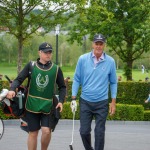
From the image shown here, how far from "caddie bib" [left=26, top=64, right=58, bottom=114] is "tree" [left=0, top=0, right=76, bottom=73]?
1631 cm

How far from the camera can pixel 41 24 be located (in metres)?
25.6

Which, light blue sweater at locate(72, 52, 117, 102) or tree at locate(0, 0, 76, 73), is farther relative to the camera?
tree at locate(0, 0, 76, 73)

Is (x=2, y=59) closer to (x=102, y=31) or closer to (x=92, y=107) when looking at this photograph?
(x=102, y=31)

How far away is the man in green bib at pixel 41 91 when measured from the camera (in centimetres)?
840

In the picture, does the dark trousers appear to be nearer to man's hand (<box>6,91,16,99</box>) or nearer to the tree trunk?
man's hand (<box>6,91,16,99</box>)

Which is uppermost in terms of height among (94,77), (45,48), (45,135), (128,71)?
(45,48)

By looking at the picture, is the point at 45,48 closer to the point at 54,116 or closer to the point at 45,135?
the point at 54,116

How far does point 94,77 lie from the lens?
29.6ft

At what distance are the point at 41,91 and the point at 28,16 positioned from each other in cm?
1799

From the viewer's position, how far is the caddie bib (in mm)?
8391

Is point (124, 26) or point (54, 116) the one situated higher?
point (124, 26)

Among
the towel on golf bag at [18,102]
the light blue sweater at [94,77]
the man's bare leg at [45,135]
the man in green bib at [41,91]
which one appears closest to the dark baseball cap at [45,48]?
the man in green bib at [41,91]

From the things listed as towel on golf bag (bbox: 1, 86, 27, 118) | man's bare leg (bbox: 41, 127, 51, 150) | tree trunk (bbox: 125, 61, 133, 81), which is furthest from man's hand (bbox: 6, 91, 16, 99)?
tree trunk (bbox: 125, 61, 133, 81)

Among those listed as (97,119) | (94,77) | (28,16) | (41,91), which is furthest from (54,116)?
(28,16)
